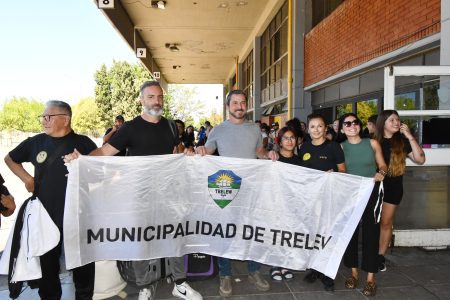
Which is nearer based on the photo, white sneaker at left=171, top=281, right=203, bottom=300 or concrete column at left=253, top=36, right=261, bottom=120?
white sneaker at left=171, top=281, right=203, bottom=300

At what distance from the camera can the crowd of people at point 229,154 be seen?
3.03m

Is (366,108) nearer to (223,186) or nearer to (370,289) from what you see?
(370,289)

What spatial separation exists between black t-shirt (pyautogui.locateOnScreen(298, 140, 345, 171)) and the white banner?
17 cm

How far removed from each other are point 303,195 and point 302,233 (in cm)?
35

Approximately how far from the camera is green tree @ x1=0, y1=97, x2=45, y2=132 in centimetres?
8638

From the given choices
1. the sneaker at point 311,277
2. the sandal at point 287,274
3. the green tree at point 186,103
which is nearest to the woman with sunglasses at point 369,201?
the sneaker at point 311,277

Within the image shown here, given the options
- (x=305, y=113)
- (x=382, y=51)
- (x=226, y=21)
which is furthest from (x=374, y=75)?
(x=226, y=21)

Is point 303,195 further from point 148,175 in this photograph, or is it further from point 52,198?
point 52,198

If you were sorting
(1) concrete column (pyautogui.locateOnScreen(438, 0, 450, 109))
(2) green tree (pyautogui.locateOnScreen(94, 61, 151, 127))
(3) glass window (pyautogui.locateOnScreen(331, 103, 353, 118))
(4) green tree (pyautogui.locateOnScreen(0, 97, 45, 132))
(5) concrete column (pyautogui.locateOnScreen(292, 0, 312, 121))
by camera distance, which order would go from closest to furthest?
(1) concrete column (pyautogui.locateOnScreen(438, 0, 450, 109)), (3) glass window (pyautogui.locateOnScreen(331, 103, 353, 118)), (5) concrete column (pyautogui.locateOnScreen(292, 0, 312, 121)), (2) green tree (pyautogui.locateOnScreen(94, 61, 151, 127)), (4) green tree (pyautogui.locateOnScreen(0, 97, 45, 132))

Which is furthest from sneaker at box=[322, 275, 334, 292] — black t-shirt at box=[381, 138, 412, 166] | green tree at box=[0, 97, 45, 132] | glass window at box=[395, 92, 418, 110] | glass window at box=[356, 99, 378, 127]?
green tree at box=[0, 97, 45, 132]

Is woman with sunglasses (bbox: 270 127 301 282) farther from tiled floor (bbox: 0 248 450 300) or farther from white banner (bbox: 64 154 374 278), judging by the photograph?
white banner (bbox: 64 154 374 278)

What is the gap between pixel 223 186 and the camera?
3643 millimetres

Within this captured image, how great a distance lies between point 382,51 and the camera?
702cm

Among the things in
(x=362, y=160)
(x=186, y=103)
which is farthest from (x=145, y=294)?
(x=186, y=103)
